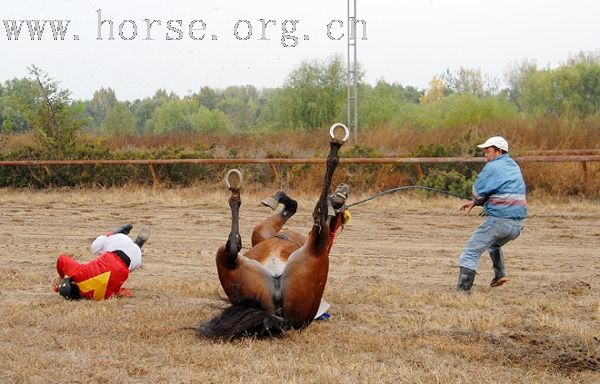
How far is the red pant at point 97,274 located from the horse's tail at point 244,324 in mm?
1572

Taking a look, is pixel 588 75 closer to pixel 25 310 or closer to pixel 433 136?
pixel 433 136

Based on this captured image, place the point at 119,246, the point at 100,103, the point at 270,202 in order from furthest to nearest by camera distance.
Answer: the point at 100,103 < the point at 270,202 < the point at 119,246

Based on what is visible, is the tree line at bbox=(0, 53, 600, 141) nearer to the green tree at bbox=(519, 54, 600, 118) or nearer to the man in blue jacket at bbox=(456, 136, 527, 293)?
the green tree at bbox=(519, 54, 600, 118)

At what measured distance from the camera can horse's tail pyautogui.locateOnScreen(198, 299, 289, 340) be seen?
541cm

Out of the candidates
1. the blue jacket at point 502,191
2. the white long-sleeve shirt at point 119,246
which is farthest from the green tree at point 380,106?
the white long-sleeve shirt at point 119,246

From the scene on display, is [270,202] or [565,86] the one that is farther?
[565,86]

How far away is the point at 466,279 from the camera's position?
735 cm

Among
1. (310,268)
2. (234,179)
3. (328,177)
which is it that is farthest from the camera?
(234,179)

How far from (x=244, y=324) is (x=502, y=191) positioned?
310 cm

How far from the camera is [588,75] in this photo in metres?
43.8

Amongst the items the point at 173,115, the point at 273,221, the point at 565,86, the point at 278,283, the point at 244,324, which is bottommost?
the point at 244,324

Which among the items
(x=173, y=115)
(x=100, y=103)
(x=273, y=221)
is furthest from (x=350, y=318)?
(x=100, y=103)

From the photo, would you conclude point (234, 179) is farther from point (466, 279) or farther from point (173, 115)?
point (173, 115)

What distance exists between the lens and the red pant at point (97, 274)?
6.74 m
